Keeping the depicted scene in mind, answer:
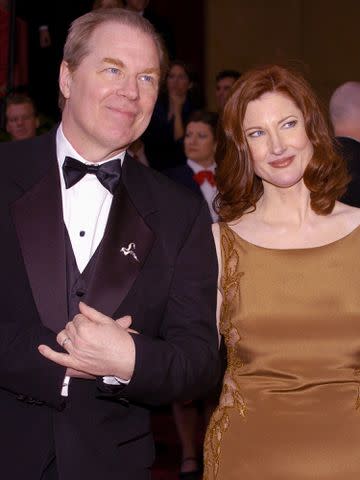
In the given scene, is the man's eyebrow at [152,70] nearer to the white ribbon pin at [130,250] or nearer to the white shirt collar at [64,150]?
the white shirt collar at [64,150]

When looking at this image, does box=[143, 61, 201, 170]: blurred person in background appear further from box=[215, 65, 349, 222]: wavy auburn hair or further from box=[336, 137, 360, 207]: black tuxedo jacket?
box=[215, 65, 349, 222]: wavy auburn hair

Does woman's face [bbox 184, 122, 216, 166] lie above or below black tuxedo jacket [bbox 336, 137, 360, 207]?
below

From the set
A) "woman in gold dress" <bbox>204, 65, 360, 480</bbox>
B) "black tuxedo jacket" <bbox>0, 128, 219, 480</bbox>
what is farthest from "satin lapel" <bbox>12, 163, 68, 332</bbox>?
"woman in gold dress" <bbox>204, 65, 360, 480</bbox>

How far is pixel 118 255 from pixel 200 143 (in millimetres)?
4692

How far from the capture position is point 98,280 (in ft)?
8.76

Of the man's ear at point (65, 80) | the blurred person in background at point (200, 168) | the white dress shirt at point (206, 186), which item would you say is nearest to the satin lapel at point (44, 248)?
the man's ear at point (65, 80)

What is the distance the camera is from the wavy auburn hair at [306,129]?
3342 mm

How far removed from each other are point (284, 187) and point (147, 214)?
0.68m

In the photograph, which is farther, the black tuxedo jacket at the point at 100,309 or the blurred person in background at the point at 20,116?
the blurred person in background at the point at 20,116

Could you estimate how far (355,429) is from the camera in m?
3.12

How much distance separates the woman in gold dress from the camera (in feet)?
10.3

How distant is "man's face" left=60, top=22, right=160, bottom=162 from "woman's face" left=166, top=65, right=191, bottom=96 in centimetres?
531

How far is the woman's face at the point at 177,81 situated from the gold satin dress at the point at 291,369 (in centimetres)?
503

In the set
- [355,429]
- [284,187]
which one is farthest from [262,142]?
[355,429]
